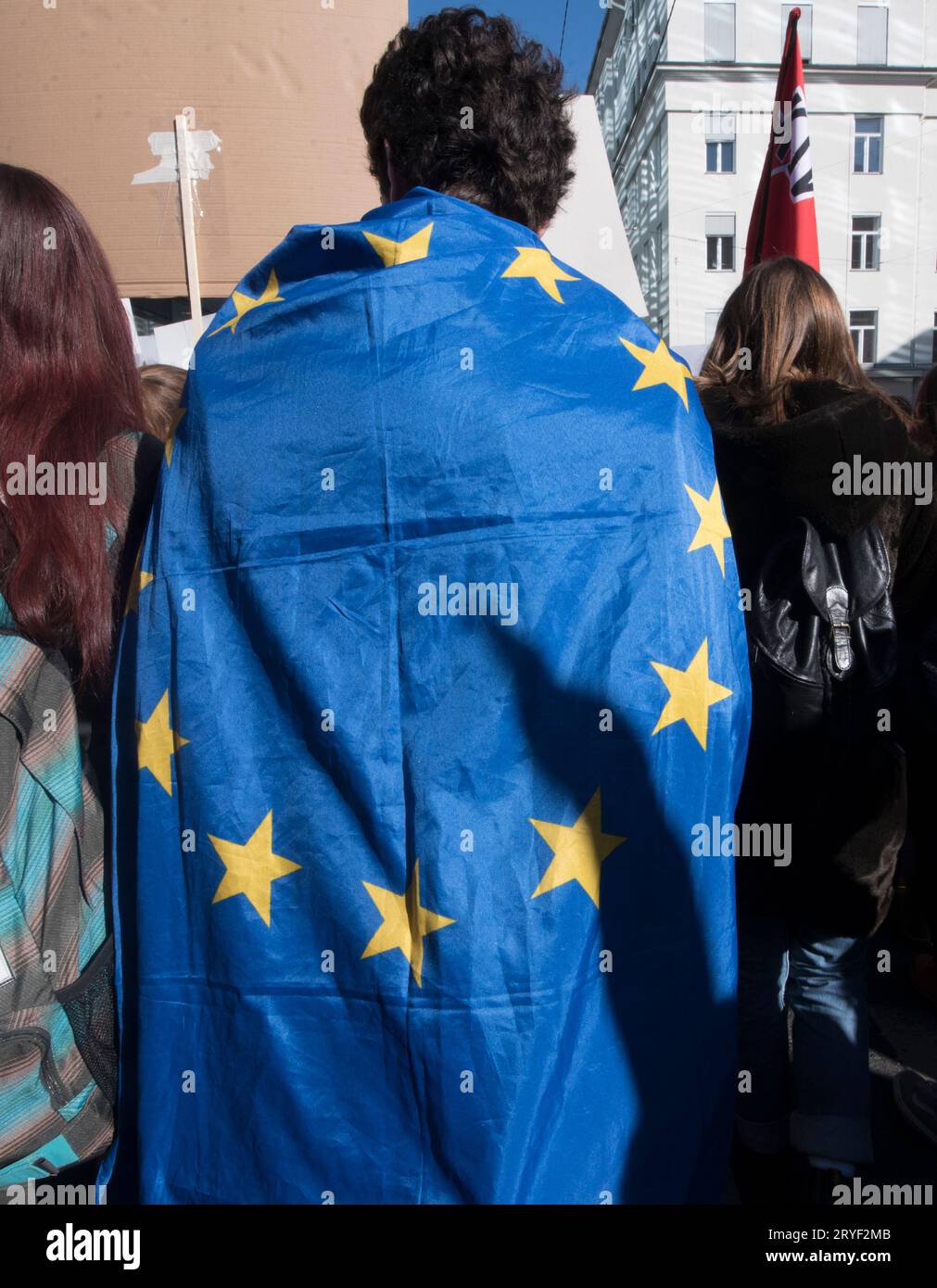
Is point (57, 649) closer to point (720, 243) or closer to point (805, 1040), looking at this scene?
point (805, 1040)

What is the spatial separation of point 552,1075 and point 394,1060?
169 mm

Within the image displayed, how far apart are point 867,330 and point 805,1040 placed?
81.3 ft

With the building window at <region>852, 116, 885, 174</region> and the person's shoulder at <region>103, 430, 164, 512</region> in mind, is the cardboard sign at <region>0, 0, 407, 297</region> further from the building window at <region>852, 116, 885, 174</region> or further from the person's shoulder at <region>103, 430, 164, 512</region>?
the building window at <region>852, 116, 885, 174</region>

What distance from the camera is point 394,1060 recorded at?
0.99m

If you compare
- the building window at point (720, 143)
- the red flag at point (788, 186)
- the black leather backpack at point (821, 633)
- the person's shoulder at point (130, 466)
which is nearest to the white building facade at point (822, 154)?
the building window at point (720, 143)

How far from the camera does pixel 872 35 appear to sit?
23812 mm

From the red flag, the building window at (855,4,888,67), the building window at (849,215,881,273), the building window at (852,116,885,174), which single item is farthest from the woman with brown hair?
the building window at (855,4,888,67)

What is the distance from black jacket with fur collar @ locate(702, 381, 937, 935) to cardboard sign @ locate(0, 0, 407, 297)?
235cm

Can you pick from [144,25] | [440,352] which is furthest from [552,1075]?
[144,25]

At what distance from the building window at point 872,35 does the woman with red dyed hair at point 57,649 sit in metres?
28.6

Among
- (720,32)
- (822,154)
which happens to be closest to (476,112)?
(822,154)

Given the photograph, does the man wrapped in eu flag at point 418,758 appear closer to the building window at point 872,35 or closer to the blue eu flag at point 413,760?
the blue eu flag at point 413,760

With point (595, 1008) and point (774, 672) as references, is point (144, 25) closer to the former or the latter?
point (774, 672)

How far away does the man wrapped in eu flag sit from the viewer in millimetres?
985
